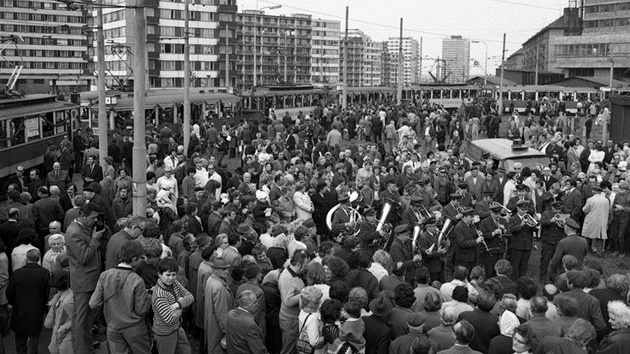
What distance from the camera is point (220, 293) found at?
8984 millimetres

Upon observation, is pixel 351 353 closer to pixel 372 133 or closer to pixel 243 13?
pixel 372 133

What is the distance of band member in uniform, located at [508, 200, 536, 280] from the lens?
13891mm

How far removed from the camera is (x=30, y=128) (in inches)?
964

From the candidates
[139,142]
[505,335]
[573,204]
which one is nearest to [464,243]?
[573,204]

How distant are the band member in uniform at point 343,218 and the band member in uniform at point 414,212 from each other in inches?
43.4

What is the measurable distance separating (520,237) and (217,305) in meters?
7.27

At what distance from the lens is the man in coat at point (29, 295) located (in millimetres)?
9555

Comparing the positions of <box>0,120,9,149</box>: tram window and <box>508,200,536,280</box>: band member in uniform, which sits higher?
<box>0,120,9,149</box>: tram window

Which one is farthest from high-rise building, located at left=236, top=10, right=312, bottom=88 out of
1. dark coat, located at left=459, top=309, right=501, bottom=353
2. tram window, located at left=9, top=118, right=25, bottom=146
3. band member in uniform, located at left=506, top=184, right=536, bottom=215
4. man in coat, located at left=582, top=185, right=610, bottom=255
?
dark coat, located at left=459, top=309, right=501, bottom=353

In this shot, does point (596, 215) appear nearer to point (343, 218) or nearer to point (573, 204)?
point (573, 204)

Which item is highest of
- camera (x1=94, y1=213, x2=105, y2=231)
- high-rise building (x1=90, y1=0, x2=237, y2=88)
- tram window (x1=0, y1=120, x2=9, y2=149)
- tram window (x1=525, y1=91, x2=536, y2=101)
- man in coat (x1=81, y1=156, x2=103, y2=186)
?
high-rise building (x1=90, y1=0, x2=237, y2=88)

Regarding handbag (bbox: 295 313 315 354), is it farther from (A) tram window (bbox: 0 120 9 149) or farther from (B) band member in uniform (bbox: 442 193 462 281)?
(A) tram window (bbox: 0 120 9 149)

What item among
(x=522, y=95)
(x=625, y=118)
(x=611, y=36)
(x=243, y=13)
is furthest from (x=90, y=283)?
(x=243, y=13)

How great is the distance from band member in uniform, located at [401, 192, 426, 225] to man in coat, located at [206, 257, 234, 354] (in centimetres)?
583
